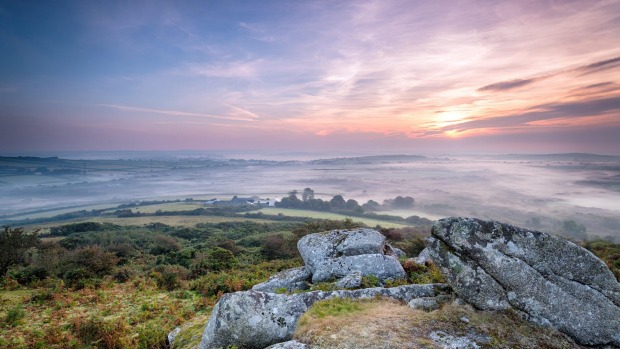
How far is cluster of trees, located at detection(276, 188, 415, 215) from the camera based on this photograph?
116m

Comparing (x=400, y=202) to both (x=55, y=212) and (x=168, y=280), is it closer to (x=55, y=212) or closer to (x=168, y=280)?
(x=168, y=280)

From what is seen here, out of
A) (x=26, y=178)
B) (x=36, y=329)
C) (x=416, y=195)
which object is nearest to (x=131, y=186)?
(x=26, y=178)

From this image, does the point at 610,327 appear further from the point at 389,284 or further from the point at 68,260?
the point at 68,260

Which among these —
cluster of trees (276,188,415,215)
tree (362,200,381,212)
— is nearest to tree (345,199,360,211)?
cluster of trees (276,188,415,215)

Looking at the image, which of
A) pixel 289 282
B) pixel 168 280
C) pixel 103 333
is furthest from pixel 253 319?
pixel 168 280

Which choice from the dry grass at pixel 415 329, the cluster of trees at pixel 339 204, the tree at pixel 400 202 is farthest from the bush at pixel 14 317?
the tree at pixel 400 202

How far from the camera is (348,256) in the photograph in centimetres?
1526

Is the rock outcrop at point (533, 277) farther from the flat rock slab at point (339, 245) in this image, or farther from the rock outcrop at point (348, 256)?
the flat rock slab at point (339, 245)

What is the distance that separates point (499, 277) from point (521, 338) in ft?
5.69

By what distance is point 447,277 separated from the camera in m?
9.22

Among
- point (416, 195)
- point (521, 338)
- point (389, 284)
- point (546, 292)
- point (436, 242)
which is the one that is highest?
point (436, 242)

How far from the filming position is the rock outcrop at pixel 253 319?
859 centimetres

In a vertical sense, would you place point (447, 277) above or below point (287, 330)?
above

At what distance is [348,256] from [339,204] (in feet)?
343
